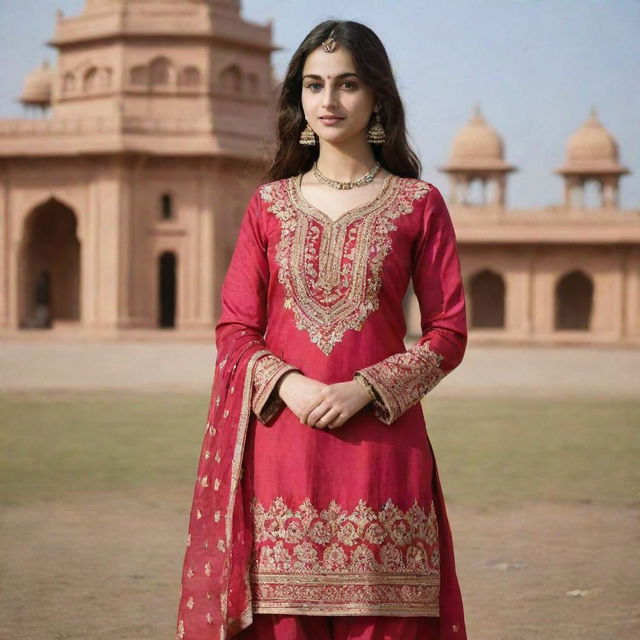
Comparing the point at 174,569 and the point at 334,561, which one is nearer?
the point at 334,561

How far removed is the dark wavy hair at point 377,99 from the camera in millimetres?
2932

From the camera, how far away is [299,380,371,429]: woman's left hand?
2.70 metres

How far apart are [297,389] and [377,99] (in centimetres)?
73

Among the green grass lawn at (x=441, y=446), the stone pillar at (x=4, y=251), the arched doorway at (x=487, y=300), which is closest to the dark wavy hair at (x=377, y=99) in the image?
the green grass lawn at (x=441, y=446)

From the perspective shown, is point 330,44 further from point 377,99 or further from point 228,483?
point 228,483

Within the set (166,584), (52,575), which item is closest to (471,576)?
(166,584)

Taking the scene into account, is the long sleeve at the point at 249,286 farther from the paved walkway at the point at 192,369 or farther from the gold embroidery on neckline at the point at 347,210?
the paved walkway at the point at 192,369

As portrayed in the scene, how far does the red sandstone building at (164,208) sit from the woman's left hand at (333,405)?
24897 mm

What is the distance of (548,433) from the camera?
10617 millimetres

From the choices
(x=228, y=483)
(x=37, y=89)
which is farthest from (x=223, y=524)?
(x=37, y=89)

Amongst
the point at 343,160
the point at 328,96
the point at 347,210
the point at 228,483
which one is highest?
the point at 328,96

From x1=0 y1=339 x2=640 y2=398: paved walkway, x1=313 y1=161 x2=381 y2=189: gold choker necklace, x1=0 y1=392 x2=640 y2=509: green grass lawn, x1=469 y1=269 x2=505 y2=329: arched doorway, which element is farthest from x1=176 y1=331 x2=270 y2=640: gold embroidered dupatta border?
x1=469 y1=269 x2=505 y2=329: arched doorway

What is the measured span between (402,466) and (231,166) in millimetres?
26780

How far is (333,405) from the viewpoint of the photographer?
8.86 ft
